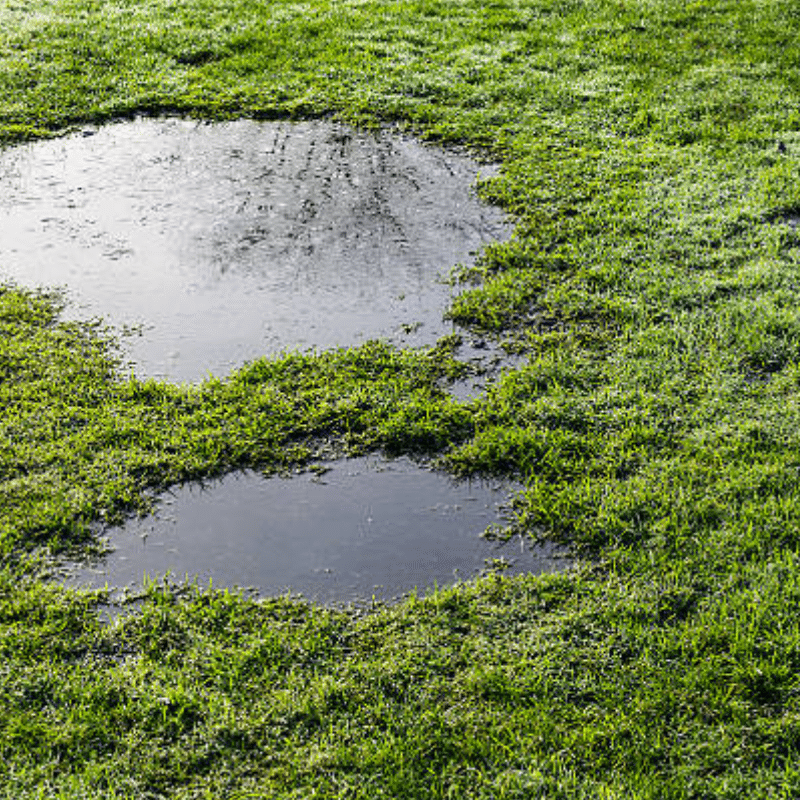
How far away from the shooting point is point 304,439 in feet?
18.9

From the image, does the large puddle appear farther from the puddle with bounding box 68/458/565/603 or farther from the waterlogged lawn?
the waterlogged lawn

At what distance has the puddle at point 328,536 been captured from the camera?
15.9 feet

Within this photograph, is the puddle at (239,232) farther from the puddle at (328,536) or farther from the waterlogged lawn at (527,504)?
the puddle at (328,536)

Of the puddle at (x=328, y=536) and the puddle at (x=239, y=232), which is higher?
the puddle at (x=239, y=232)

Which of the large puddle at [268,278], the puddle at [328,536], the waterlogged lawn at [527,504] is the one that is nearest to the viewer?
the waterlogged lawn at [527,504]

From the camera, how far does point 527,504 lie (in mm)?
5230

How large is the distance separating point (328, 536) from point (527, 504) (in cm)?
106

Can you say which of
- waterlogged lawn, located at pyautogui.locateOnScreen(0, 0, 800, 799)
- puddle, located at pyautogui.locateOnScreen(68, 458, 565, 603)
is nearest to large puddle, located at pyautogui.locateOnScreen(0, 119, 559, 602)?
puddle, located at pyautogui.locateOnScreen(68, 458, 565, 603)

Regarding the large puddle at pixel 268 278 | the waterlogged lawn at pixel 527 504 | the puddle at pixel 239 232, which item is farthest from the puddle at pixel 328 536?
the puddle at pixel 239 232

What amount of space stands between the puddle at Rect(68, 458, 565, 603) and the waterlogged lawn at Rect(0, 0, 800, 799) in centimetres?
16

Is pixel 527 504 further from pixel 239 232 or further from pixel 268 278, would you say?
pixel 239 232

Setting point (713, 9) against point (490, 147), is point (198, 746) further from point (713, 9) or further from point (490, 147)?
point (713, 9)

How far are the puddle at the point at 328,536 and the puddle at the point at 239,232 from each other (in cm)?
133

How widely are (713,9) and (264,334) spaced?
8.87 meters
